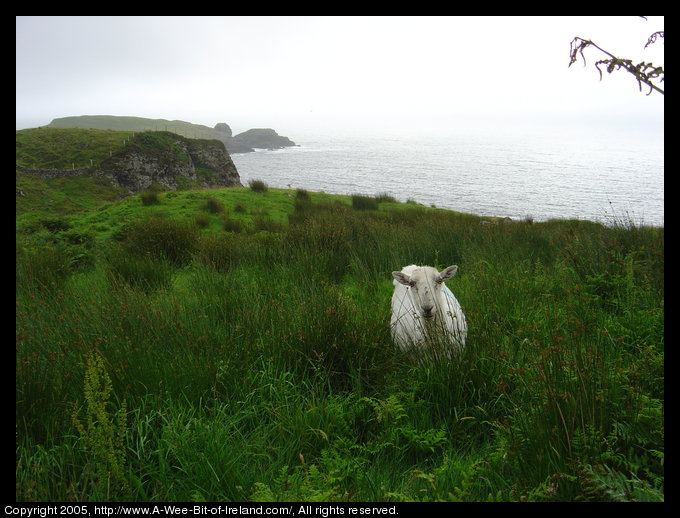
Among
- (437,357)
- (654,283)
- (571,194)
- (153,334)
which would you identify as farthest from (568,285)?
(571,194)

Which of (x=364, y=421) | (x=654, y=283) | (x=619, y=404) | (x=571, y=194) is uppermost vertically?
(x=571, y=194)

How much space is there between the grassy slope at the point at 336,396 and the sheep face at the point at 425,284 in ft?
1.43

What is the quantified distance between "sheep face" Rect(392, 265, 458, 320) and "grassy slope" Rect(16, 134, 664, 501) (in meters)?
0.43

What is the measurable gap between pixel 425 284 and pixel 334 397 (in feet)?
4.78

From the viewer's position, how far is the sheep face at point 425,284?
12.2 ft

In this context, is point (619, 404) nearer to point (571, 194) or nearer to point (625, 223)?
point (625, 223)

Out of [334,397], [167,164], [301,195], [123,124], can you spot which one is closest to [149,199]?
[301,195]

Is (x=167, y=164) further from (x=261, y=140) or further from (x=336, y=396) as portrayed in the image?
(x=261, y=140)

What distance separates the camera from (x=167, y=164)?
51469 mm

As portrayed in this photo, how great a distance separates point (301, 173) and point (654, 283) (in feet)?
215

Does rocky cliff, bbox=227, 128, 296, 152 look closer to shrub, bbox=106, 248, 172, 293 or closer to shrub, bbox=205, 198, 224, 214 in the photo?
shrub, bbox=205, 198, 224, 214

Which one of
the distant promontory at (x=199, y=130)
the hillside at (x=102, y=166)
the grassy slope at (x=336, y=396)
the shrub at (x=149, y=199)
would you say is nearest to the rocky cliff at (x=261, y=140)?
the distant promontory at (x=199, y=130)

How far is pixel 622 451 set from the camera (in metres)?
2.08
